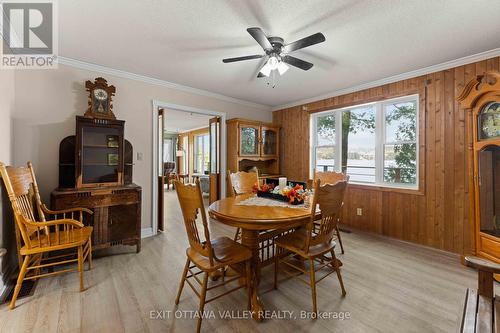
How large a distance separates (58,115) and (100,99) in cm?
52

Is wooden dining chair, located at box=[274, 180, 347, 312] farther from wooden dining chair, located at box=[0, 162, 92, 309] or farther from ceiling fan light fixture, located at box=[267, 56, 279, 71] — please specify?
wooden dining chair, located at box=[0, 162, 92, 309]

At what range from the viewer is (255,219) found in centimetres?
167

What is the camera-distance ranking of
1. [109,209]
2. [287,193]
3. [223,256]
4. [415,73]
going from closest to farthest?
[223,256]
[287,193]
[109,209]
[415,73]

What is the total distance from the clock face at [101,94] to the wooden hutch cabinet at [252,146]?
7.02 ft

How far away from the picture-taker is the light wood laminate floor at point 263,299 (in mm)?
1632

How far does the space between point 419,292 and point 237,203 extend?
1908 millimetres

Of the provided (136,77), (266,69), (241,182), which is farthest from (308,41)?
(136,77)

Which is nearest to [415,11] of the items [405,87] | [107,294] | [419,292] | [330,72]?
[330,72]

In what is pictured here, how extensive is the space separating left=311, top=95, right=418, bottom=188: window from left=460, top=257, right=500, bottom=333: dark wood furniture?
7.63ft

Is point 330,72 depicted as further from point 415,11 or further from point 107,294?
point 107,294

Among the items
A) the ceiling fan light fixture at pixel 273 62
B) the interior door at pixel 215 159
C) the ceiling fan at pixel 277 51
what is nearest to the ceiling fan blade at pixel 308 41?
the ceiling fan at pixel 277 51

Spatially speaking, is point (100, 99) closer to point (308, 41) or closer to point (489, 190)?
point (308, 41)

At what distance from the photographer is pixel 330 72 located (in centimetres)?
321

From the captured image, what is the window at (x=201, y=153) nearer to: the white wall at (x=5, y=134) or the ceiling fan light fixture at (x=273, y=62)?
the white wall at (x=5, y=134)
